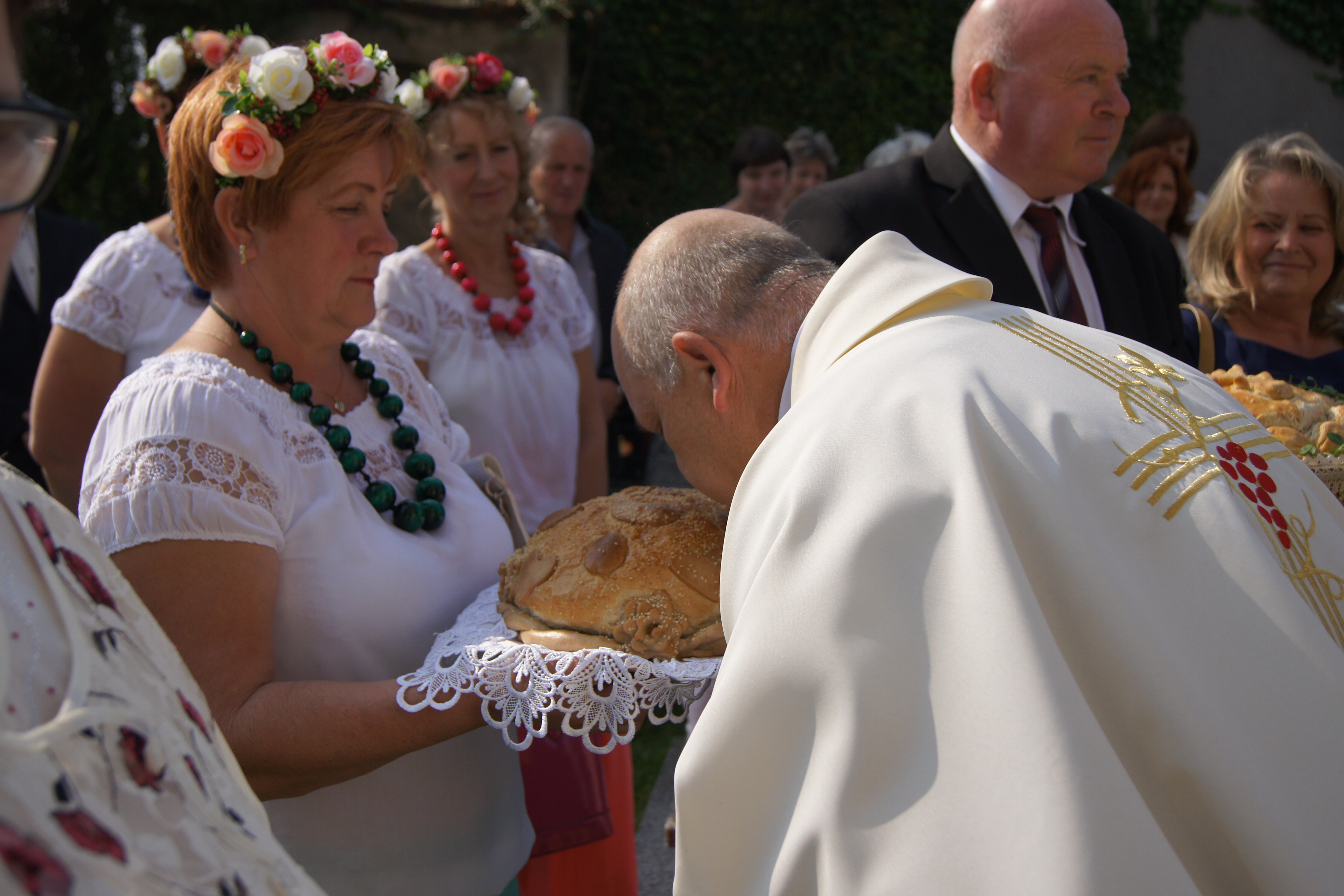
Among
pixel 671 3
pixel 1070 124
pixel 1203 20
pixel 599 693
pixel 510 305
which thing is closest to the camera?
pixel 599 693

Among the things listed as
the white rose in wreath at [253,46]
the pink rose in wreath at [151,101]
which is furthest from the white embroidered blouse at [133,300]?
the white rose in wreath at [253,46]

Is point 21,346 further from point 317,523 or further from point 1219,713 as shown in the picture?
point 1219,713

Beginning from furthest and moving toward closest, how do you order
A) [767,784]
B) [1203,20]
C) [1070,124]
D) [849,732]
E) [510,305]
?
[1203,20] < [510,305] < [1070,124] < [767,784] < [849,732]

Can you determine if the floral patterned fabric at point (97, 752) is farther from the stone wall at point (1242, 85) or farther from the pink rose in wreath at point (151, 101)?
the stone wall at point (1242, 85)

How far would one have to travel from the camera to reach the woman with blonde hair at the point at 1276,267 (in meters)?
4.02

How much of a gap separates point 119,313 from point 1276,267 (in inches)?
168

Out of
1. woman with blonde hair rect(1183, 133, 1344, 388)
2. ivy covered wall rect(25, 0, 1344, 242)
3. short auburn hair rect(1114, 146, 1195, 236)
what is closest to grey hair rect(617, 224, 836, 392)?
woman with blonde hair rect(1183, 133, 1344, 388)

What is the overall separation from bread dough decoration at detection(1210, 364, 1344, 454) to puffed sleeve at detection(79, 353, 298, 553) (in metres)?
2.35

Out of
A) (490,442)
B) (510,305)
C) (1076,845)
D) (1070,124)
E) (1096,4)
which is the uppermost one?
(1096,4)

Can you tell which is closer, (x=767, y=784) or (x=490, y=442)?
(x=767, y=784)

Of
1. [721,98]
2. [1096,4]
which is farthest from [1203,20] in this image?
[1096,4]

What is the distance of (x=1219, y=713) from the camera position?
127 centimetres

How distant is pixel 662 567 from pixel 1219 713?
963 mm

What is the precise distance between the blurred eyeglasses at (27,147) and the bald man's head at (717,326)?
113cm
